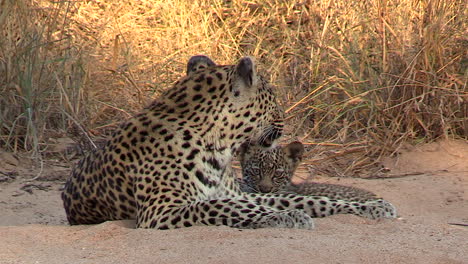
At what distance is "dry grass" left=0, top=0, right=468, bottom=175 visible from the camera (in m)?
8.59

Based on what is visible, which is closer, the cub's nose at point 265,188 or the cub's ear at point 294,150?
the cub's nose at point 265,188

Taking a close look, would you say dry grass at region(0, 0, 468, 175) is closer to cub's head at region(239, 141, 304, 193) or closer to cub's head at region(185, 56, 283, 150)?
cub's head at region(239, 141, 304, 193)

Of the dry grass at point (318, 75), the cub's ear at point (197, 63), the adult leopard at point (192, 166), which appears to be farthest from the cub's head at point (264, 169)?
the dry grass at point (318, 75)

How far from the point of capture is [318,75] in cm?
999

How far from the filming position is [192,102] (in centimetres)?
622

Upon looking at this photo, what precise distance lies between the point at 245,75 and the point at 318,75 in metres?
3.85

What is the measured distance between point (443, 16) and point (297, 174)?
2.04 m

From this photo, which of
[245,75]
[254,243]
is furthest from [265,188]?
[254,243]

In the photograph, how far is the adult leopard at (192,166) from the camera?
591cm

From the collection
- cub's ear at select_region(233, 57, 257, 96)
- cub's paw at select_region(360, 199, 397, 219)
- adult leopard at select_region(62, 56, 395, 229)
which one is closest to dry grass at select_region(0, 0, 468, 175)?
adult leopard at select_region(62, 56, 395, 229)

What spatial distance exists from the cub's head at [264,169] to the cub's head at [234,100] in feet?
2.81

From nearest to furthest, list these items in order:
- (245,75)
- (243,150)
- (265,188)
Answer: (245,75)
(265,188)
(243,150)

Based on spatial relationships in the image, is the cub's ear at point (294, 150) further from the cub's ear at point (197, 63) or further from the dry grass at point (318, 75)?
the cub's ear at point (197, 63)

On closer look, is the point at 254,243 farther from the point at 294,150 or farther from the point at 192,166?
the point at 294,150
